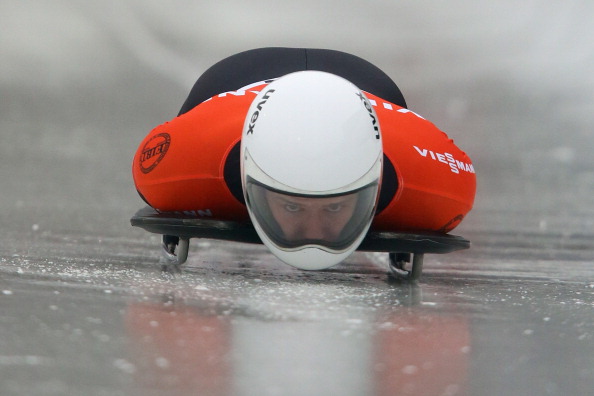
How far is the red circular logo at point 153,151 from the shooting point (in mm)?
2371

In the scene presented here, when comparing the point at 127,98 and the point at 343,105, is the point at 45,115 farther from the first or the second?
the point at 343,105

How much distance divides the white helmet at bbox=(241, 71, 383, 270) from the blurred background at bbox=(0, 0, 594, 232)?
14.0 feet

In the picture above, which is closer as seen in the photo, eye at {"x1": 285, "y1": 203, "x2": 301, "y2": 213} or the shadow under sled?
eye at {"x1": 285, "y1": 203, "x2": 301, "y2": 213}

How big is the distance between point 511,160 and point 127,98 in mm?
3143

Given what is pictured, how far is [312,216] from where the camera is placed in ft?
6.17

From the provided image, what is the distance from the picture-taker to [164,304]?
167 centimetres

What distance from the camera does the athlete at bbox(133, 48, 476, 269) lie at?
1.87m

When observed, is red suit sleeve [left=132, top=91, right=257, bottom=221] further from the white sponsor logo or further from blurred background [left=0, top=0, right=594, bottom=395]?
the white sponsor logo

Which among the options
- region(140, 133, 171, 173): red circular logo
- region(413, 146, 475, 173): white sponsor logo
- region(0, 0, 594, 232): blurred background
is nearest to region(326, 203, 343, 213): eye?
region(413, 146, 475, 173): white sponsor logo

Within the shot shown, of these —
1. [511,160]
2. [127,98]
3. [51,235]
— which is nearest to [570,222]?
[511,160]

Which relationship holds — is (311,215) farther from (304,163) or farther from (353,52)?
(353,52)

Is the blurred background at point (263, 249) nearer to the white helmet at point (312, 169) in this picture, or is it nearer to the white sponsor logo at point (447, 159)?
the white helmet at point (312, 169)

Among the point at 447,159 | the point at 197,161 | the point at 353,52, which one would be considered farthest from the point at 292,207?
the point at 353,52

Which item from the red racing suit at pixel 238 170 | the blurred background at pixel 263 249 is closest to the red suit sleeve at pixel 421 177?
the red racing suit at pixel 238 170
